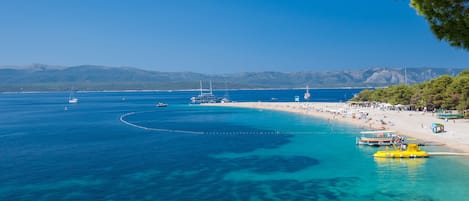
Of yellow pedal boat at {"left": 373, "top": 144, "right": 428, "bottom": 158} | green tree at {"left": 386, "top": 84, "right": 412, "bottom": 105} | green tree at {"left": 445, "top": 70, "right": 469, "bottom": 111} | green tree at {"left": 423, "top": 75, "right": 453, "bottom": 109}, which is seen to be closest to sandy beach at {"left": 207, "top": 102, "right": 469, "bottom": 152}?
green tree at {"left": 423, "top": 75, "right": 453, "bottom": 109}

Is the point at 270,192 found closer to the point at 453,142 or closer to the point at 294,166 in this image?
the point at 294,166

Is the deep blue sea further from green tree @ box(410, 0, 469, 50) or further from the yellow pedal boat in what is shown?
green tree @ box(410, 0, 469, 50)

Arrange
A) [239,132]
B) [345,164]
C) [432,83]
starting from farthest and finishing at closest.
Result: [432,83], [239,132], [345,164]

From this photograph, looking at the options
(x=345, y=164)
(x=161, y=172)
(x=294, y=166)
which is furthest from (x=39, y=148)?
(x=345, y=164)

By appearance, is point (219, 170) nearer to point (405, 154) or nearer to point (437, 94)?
point (405, 154)

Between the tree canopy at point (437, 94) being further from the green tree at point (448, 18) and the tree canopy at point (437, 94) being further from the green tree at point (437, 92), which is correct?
the green tree at point (448, 18)

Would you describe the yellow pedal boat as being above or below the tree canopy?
below

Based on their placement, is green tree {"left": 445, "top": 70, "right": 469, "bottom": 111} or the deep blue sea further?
green tree {"left": 445, "top": 70, "right": 469, "bottom": 111}

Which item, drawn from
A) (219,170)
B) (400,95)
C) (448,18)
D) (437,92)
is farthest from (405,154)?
(400,95)
